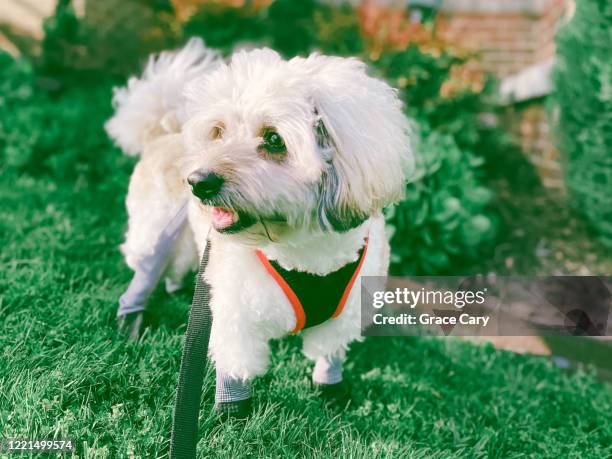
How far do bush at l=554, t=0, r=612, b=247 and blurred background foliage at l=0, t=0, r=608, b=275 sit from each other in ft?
2.32

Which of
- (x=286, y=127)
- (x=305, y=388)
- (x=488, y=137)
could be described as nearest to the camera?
(x=286, y=127)

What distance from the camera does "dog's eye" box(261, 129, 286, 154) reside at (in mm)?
1791

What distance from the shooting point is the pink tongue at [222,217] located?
1.76 meters

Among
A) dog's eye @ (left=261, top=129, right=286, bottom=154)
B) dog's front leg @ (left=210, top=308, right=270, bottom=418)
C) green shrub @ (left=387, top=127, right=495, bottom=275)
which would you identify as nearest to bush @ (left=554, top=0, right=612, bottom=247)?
green shrub @ (left=387, top=127, right=495, bottom=275)

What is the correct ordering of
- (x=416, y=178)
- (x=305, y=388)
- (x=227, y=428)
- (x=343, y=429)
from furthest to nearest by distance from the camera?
(x=416, y=178) < (x=305, y=388) < (x=343, y=429) < (x=227, y=428)

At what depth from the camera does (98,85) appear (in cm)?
548


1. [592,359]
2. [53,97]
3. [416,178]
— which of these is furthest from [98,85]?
[592,359]

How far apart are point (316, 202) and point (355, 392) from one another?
122cm

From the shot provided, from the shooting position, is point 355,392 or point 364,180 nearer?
point 364,180

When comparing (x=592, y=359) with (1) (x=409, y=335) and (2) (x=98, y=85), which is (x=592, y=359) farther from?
(2) (x=98, y=85)

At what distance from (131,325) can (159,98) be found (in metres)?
1.18

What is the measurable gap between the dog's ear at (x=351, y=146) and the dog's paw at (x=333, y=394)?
37.7 inches

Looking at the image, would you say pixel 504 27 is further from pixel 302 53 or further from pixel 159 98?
pixel 159 98

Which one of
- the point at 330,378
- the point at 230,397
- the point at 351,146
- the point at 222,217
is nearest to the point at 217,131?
the point at 222,217
